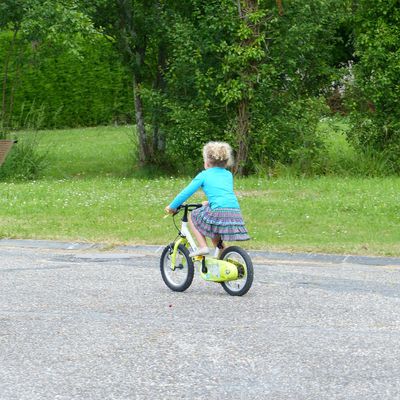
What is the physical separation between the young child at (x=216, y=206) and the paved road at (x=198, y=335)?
57cm

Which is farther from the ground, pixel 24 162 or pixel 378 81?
pixel 378 81

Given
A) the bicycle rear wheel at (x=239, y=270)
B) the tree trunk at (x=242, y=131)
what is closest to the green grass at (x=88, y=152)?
the tree trunk at (x=242, y=131)

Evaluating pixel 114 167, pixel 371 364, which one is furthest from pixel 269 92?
pixel 371 364

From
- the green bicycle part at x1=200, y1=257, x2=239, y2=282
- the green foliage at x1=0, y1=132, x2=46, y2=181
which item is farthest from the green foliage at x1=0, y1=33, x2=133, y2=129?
the green bicycle part at x1=200, y1=257, x2=239, y2=282

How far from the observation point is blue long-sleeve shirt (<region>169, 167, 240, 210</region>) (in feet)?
31.9

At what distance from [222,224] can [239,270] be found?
47 centimetres

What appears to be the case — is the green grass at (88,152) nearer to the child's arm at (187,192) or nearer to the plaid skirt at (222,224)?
the child's arm at (187,192)

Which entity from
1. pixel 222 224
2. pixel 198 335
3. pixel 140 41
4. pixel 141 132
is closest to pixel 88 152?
pixel 141 132

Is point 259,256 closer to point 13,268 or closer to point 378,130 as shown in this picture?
point 13,268

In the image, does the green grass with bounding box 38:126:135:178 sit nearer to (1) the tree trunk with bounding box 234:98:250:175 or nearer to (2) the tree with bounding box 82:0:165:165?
(2) the tree with bounding box 82:0:165:165

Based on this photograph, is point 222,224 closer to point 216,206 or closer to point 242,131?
point 216,206

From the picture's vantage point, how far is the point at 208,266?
384 inches

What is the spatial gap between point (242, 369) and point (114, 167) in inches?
790

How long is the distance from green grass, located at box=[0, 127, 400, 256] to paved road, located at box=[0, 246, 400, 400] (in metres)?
1.59
